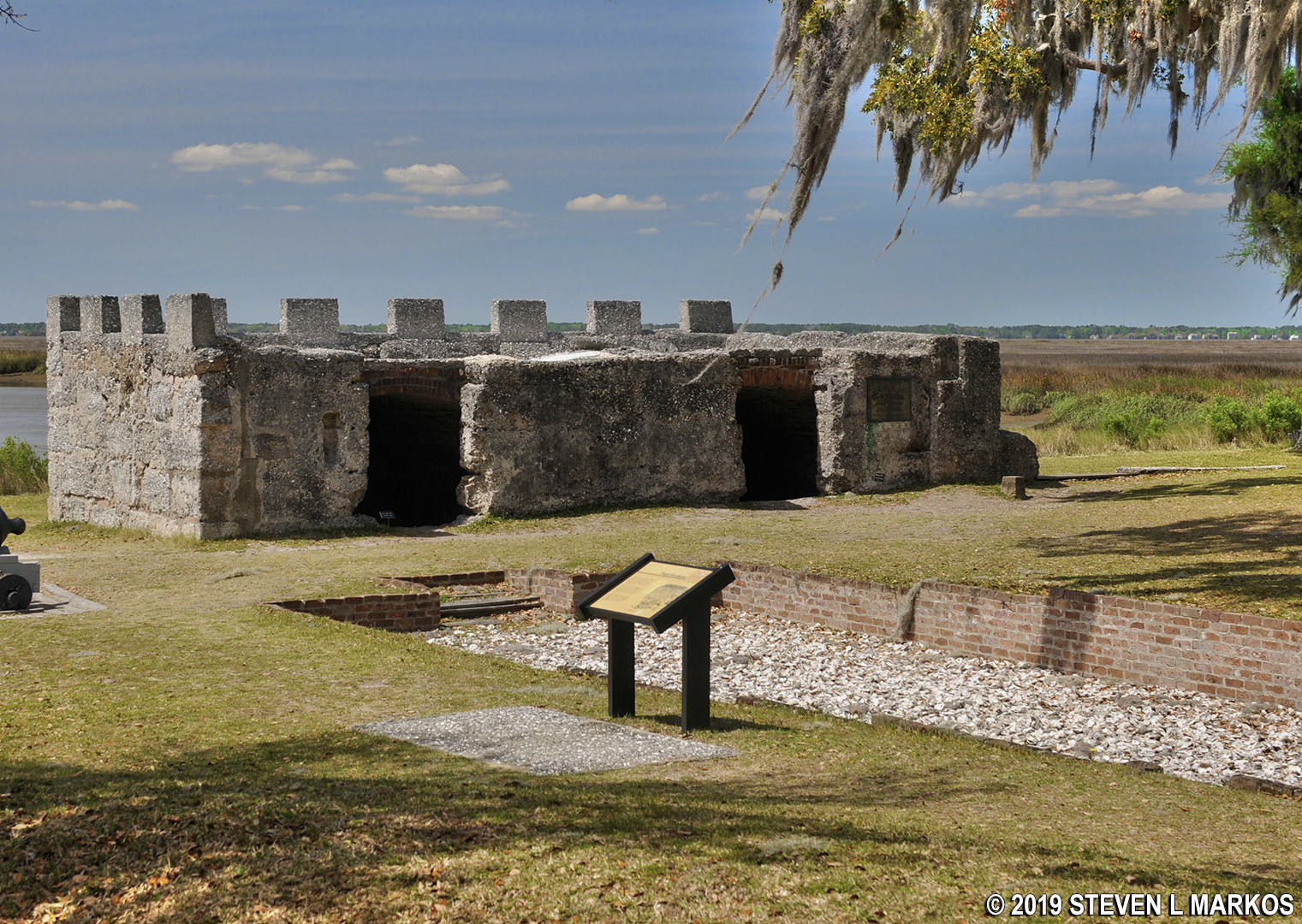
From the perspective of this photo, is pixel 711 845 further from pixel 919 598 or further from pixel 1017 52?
pixel 1017 52

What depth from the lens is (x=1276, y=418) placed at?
24016mm

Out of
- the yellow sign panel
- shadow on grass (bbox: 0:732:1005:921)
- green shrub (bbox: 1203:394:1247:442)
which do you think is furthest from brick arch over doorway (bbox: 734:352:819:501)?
shadow on grass (bbox: 0:732:1005:921)

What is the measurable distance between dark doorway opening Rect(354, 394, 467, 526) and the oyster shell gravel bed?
8.69 metres

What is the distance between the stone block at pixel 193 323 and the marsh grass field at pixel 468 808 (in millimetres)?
5337

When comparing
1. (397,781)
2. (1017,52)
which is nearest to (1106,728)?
(397,781)

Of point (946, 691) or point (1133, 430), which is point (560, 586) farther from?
point (1133, 430)

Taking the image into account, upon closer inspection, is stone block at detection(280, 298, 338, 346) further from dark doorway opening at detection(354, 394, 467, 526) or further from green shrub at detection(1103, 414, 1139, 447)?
green shrub at detection(1103, 414, 1139, 447)

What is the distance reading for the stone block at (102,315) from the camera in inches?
678

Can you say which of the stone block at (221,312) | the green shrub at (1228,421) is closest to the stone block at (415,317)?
the stone block at (221,312)

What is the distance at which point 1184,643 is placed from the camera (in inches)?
338

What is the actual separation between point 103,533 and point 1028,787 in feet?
43.8

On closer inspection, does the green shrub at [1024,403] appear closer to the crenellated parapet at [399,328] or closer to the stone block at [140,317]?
the crenellated parapet at [399,328]

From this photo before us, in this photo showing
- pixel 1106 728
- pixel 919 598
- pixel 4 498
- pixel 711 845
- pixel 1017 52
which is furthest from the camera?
pixel 4 498

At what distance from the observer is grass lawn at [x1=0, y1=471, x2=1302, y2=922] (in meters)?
4.42
